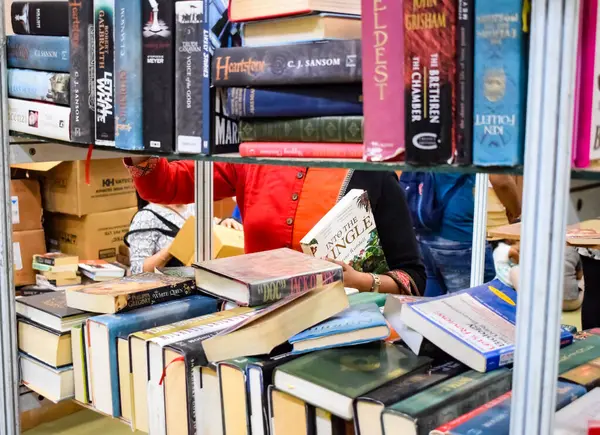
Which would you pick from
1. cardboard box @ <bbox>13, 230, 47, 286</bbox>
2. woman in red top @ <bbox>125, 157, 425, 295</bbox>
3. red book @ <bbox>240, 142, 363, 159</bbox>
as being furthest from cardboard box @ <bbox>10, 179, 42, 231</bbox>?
red book @ <bbox>240, 142, 363, 159</bbox>

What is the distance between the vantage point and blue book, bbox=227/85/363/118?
2.81 feet

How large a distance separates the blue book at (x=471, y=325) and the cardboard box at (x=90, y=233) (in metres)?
2.82

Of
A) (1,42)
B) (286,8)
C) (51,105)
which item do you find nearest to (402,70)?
(286,8)

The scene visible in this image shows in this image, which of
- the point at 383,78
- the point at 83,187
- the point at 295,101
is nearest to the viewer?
the point at 383,78

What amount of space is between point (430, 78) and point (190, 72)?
1.31 feet

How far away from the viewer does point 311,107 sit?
89 centimetres

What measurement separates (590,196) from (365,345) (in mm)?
451

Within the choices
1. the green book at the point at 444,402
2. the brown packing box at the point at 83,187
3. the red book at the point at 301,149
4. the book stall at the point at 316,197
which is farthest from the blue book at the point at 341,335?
the brown packing box at the point at 83,187

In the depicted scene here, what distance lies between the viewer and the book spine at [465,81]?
710mm

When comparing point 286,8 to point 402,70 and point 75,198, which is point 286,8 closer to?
point 402,70

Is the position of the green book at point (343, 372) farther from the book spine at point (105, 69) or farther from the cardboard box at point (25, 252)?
the cardboard box at point (25, 252)

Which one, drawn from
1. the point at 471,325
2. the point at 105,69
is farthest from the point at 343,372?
the point at 105,69

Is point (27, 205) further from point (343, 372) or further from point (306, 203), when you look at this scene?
point (343, 372)

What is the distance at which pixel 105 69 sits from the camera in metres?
1.12
